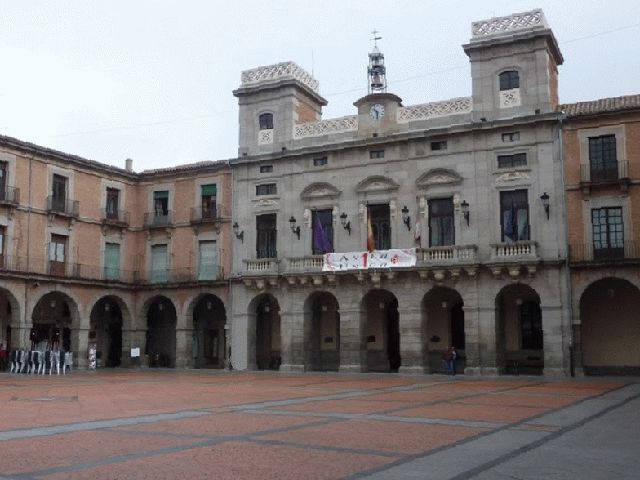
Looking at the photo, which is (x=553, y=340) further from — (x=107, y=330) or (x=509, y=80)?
(x=107, y=330)

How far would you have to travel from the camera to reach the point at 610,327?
111ft

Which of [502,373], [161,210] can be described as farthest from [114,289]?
[502,373]

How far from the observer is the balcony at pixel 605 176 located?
1264 inches

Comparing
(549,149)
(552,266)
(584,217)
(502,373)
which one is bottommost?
(502,373)

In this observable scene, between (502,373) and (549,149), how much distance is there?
34.3 feet

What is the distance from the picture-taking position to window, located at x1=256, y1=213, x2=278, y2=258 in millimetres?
40000

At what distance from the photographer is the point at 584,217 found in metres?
32.8

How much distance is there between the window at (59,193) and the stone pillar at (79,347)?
654 centimetres

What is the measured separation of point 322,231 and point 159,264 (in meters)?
11.4

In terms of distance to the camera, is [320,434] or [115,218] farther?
[115,218]

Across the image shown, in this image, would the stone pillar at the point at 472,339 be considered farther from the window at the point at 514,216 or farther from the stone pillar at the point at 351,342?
the stone pillar at the point at 351,342

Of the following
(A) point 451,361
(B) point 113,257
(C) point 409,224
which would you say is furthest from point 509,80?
(B) point 113,257

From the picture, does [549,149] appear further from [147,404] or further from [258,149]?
[147,404]

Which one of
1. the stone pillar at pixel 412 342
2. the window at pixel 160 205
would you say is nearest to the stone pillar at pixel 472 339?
the stone pillar at pixel 412 342
